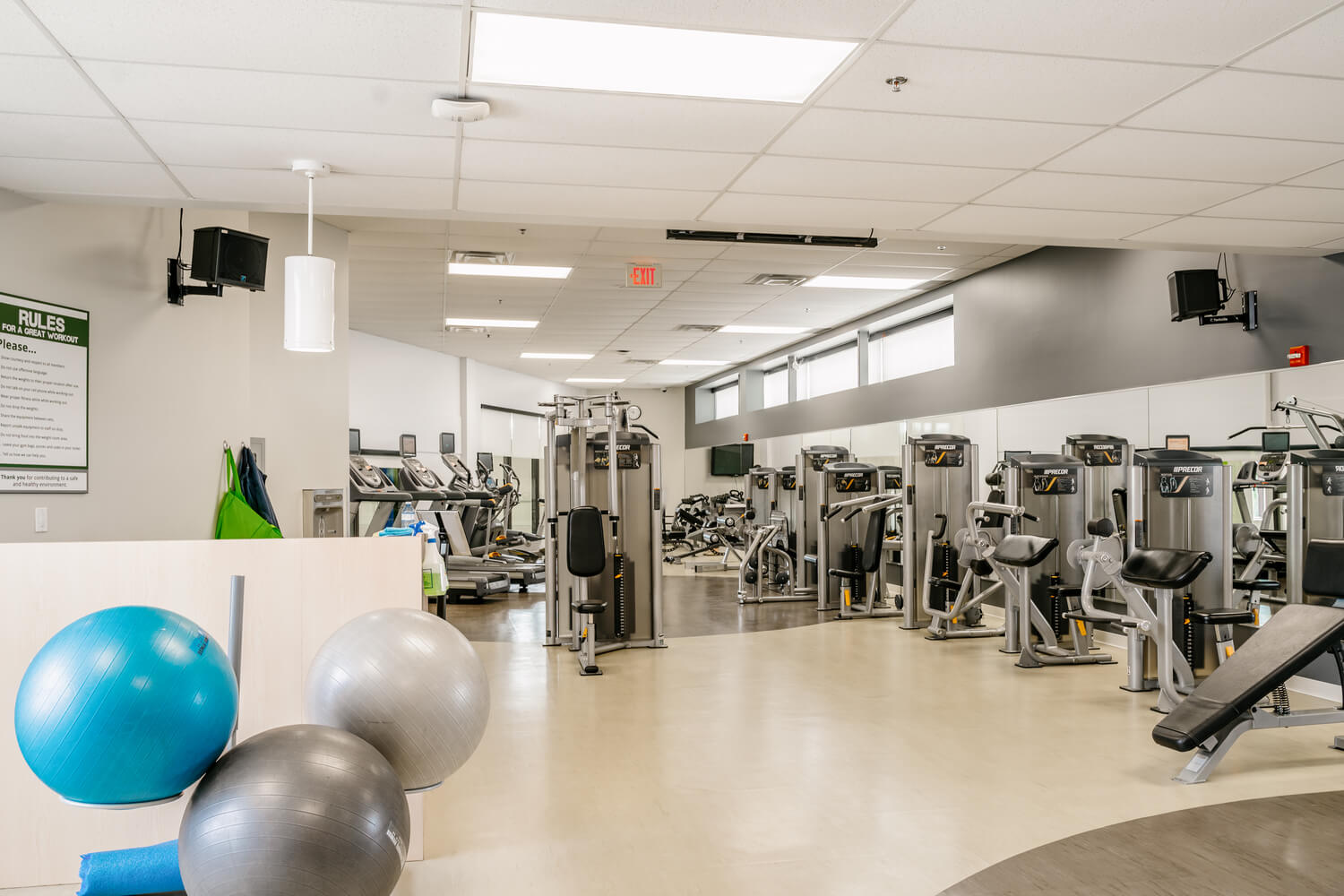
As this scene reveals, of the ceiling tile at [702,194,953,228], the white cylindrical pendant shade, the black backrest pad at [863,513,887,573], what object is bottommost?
the black backrest pad at [863,513,887,573]

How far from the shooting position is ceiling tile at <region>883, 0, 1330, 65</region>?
2.75 meters

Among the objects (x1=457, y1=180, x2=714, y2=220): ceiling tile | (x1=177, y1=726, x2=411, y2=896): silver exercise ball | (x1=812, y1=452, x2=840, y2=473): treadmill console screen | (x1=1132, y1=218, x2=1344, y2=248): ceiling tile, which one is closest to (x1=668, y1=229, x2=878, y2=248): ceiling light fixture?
(x1=457, y1=180, x2=714, y2=220): ceiling tile

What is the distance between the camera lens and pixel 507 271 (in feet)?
28.8

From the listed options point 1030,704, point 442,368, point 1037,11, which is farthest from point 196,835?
point 442,368

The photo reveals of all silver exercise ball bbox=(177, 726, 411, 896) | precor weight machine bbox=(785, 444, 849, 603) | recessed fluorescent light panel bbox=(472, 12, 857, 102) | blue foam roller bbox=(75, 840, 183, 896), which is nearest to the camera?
silver exercise ball bbox=(177, 726, 411, 896)

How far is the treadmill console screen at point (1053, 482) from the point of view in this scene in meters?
7.00

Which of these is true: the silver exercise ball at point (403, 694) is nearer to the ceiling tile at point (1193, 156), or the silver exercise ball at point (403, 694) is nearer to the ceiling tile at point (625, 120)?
the ceiling tile at point (625, 120)

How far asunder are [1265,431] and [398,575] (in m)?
5.36

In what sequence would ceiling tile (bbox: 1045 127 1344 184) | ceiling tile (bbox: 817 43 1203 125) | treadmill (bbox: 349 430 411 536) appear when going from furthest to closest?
treadmill (bbox: 349 430 411 536) → ceiling tile (bbox: 1045 127 1344 184) → ceiling tile (bbox: 817 43 1203 125)

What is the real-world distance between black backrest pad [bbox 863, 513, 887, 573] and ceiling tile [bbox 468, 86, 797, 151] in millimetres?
5284

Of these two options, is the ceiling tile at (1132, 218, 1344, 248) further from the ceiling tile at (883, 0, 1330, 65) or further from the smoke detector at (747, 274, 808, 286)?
the smoke detector at (747, 274, 808, 286)

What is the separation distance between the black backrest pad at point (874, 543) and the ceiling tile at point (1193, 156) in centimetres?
471

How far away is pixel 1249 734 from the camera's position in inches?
186

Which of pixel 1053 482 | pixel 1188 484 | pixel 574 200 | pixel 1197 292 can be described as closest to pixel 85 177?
pixel 574 200
